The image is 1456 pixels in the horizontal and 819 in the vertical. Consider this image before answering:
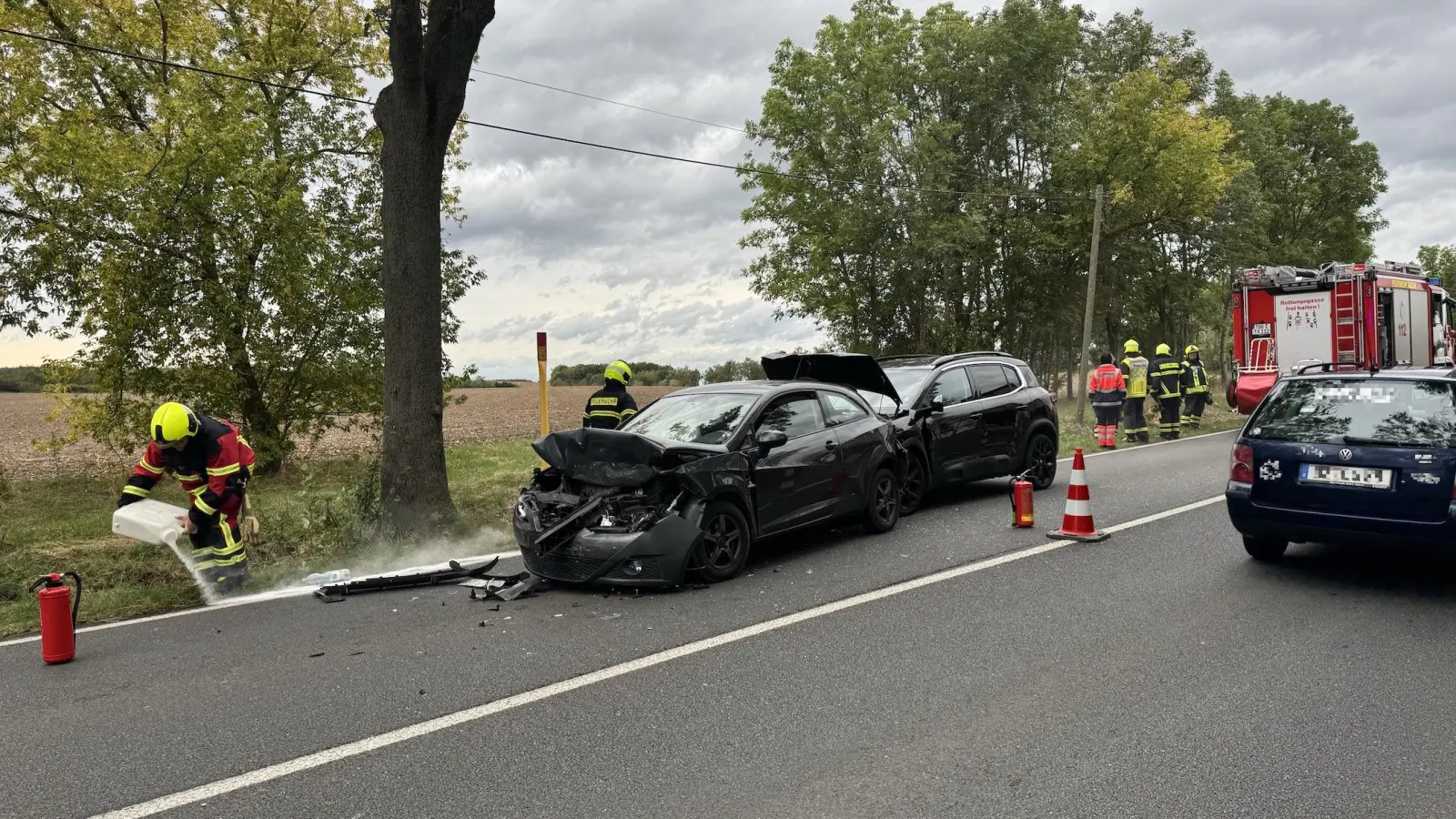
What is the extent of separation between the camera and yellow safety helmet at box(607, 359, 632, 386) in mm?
9891

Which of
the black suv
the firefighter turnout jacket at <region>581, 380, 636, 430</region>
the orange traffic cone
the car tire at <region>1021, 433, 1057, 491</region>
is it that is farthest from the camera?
the car tire at <region>1021, 433, 1057, 491</region>

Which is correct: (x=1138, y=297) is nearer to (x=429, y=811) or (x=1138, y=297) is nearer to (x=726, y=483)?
(x=726, y=483)

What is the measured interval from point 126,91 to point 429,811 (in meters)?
15.5

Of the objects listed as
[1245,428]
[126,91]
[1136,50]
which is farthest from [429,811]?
[1136,50]

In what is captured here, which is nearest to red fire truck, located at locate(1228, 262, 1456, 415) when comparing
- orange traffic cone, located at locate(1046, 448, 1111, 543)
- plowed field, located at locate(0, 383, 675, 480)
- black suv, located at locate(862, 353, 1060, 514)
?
black suv, located at locate(862, 353, 1060, 514)

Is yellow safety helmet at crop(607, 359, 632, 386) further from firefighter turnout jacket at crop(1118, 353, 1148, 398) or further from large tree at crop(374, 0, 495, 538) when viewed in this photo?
firefighter turnout jacket at crop(1118, 353, 1148, 398)

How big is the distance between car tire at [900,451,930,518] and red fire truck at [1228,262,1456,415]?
10.8 meters

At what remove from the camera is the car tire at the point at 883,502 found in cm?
850

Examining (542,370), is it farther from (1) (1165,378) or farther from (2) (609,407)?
(1) (1165,378)

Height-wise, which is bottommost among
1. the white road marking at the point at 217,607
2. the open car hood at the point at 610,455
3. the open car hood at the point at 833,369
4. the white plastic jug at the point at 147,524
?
the white road marking at the point at 217,607

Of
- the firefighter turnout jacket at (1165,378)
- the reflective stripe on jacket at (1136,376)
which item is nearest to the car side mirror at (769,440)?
the reflective stripe on jacket at (1136,376)

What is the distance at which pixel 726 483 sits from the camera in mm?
6848

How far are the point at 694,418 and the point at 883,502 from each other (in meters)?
2.18

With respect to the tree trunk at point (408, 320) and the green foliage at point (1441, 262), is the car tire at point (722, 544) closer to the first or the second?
the tree trunk at point (408, 320)
